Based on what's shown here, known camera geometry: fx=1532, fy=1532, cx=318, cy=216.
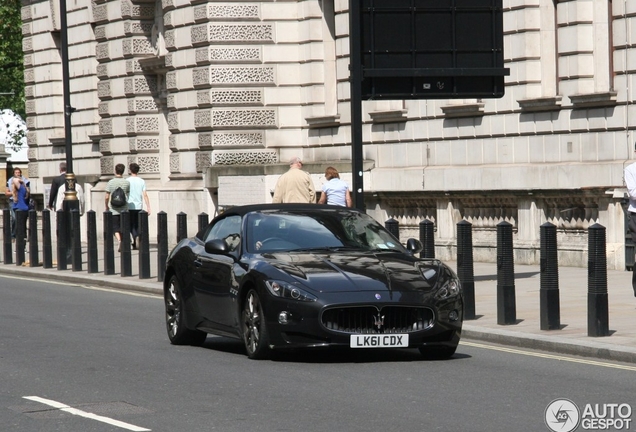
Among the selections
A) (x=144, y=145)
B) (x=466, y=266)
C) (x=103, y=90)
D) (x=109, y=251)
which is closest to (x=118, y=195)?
(x=109, y=251)

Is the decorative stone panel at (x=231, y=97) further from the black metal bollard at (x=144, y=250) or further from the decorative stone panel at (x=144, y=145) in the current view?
the black metal bollard at (x=144, y=250)

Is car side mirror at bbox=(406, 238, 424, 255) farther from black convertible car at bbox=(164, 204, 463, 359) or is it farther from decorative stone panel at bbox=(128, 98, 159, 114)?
decorative stone panel at bbox=(128, 98, 159, 114)

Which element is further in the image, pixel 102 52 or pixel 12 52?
pixel 12 52

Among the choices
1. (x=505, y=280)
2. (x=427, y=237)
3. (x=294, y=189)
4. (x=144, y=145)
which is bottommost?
(x=505, y=280)

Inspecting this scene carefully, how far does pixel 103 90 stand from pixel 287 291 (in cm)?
2577

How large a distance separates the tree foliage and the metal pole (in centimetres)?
3605

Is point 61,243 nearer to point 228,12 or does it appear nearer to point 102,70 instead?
point 228,12

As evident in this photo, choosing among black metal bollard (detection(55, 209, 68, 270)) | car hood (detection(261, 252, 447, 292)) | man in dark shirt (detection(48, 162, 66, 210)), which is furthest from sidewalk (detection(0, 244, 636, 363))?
man in dark shirt (detection(48, 162, 66, 210))

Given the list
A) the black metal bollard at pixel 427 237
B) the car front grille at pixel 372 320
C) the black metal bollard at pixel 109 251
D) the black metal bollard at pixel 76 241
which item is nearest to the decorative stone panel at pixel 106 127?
the black metal bollard at pixel 76 241

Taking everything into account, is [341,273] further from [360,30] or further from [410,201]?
[410,201]

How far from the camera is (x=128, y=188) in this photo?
28.4 metres

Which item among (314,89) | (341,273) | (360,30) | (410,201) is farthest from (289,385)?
(314,89)

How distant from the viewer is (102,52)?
36.8m

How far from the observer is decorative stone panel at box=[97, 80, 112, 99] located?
3688cm
